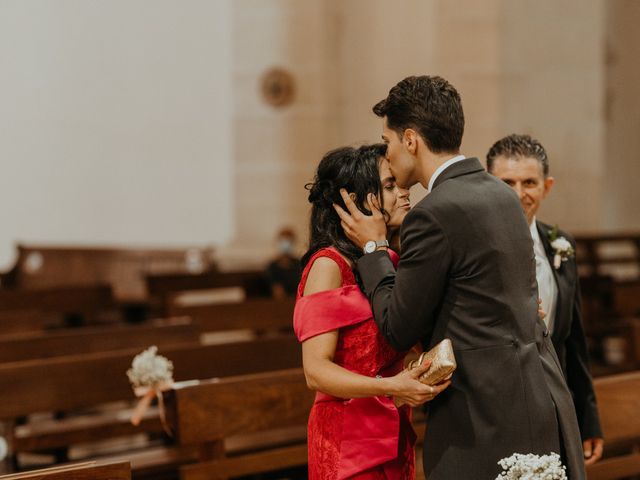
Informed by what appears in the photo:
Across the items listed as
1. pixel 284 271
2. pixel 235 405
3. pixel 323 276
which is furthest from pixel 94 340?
pixel 323 276

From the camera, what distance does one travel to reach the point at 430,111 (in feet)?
7.75

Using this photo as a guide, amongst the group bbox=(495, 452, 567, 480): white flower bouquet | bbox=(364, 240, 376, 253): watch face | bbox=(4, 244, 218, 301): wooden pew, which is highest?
bbox=(364, 240, 376, 253): watch face

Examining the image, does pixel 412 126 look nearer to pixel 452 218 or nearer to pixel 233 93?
pixel 452 218

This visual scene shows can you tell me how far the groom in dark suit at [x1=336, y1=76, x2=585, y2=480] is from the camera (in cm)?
232

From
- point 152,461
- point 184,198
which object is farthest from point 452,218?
point 184,198

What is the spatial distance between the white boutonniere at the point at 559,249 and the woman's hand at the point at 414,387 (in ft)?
Result: 2.80

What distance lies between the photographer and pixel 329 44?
9.70 m

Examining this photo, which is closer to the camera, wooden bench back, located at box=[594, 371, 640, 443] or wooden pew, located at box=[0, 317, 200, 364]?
wooden bench back, located at box=[594, 371, 640, 443]

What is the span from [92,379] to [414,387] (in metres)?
2.57

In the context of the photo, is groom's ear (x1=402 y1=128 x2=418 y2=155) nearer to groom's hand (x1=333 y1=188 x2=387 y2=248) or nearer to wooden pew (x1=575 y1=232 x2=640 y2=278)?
groom's hand (x1=333 y1=188 x2=387 y2=248)

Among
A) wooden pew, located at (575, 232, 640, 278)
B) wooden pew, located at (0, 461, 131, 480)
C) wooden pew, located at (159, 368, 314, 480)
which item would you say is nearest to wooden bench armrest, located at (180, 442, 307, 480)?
wooden pew, located at (159, 368, 314, 480)

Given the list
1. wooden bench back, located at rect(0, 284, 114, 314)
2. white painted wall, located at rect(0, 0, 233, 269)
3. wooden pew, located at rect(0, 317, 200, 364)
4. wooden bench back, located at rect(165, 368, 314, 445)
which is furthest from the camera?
white painted wall, located at rect(0, 0, 233, 269)

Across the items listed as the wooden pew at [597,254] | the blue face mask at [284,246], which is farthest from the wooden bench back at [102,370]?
the wooden pew at [597,254]

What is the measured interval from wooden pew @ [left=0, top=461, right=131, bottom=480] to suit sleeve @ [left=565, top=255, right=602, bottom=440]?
146 cm
